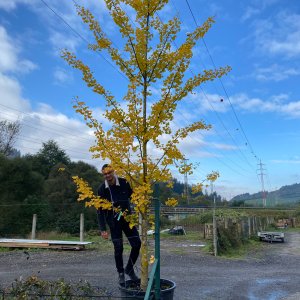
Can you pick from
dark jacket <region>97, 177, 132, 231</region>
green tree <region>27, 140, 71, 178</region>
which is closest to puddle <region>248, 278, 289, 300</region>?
dark jacket <region>97, 177, 132, 231</region>

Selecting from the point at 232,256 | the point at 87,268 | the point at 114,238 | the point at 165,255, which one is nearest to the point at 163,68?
the point at 114,238

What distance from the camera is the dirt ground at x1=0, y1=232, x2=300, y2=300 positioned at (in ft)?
20.2

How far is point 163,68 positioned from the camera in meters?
4.18

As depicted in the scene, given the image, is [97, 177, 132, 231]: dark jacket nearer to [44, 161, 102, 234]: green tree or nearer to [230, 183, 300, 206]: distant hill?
[44, 161, 102, 234]: green tree

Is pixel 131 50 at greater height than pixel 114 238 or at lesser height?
greater

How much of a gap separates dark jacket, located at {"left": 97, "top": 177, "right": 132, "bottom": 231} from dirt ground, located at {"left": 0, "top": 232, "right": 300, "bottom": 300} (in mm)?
1062

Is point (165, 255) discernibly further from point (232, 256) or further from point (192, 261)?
point (232, 256)

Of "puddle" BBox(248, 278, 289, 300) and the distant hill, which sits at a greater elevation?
the distant hill

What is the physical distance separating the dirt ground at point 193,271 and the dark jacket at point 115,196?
1.06m

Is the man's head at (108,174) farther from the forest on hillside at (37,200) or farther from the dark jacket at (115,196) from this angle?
the forest on hillside at (37,200)

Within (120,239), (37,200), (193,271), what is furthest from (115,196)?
(37,200)

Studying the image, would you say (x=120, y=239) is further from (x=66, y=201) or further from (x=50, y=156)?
(x=50, y=156)

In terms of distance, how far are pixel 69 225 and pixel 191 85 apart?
18535 millimetres

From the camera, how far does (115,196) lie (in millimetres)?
4543
